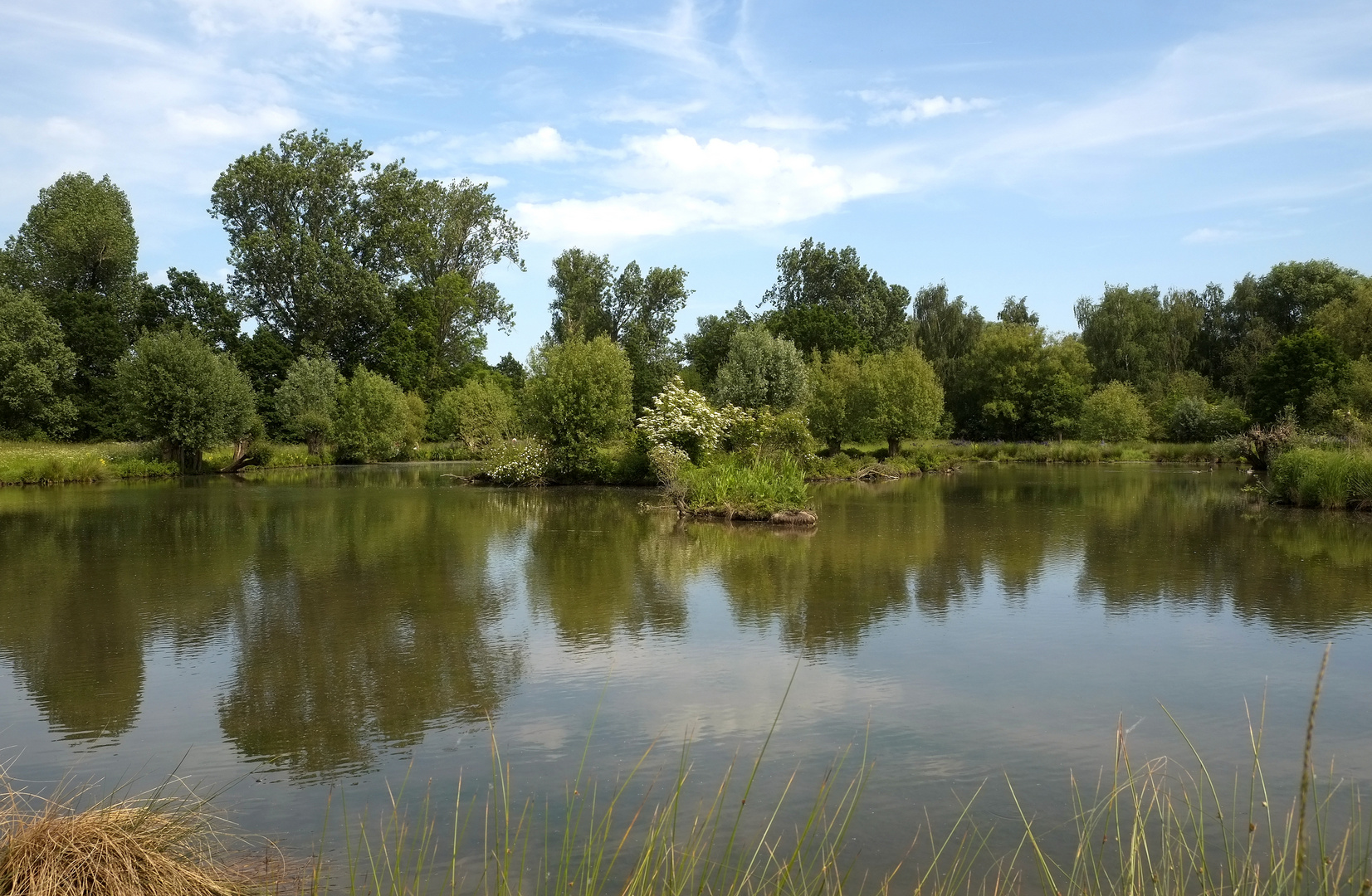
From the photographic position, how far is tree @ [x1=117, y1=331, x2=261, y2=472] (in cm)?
3269

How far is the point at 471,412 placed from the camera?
161 feet

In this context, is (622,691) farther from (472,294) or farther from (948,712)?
(472,294)

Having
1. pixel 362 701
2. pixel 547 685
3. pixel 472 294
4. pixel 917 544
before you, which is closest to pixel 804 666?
pixel 547 685

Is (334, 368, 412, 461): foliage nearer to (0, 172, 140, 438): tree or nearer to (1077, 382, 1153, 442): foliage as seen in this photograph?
(0, 172, 140, 438): tree

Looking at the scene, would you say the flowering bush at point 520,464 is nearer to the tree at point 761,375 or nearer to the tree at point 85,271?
the tree at point 761,375

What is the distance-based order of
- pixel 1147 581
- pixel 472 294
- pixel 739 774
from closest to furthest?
pixel 739 774 < pixel 1147 581 < pixel 472 294

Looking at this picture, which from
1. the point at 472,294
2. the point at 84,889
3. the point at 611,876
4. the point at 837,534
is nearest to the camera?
the point at 84,889

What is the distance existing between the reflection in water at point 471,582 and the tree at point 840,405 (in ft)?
57.2

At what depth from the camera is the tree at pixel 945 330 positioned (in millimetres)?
62219

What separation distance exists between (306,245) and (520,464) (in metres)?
27.3

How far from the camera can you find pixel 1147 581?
12375mm

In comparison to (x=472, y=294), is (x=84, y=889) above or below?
below

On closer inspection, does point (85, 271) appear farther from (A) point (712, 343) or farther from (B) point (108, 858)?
(B) point (108, 858)

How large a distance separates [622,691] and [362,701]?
1850mm
